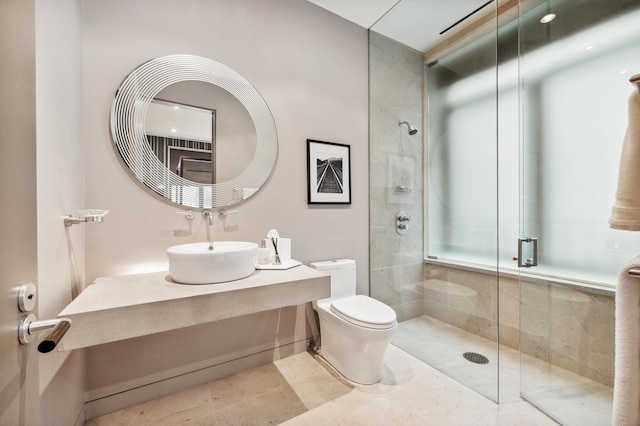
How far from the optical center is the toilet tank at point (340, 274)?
2061mm

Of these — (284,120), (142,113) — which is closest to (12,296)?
(142,113)

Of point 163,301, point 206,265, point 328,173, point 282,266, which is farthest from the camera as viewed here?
point 328,173

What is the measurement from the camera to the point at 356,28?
2.39 metres

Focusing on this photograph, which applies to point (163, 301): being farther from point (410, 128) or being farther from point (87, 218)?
point (410, 128)

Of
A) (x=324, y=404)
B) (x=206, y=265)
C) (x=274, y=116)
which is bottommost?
(x=324, y=404)

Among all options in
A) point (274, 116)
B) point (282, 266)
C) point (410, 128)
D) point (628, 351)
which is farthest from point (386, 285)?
point (274, 116)

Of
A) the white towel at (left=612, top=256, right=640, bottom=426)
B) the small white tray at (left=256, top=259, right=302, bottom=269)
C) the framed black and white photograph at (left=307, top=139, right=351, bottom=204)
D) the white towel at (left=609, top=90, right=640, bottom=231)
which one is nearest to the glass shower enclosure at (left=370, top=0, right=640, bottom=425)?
the framed black and white photograph at (left=307, top=139, right=351, bottom=204)

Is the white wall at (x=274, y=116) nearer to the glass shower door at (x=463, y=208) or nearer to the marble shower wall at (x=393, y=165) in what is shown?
the marble shower wall at (x=393, y=165)

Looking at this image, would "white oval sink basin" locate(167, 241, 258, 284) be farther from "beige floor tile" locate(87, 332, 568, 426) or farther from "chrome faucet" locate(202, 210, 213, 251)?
"beige floor tile" locate(87, 332, 568, 426)

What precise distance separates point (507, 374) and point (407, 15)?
9.27 ft

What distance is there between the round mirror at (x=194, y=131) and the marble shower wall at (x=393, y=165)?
1.04 meters

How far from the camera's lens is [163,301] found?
3.65ft

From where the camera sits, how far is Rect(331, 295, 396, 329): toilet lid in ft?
5.34

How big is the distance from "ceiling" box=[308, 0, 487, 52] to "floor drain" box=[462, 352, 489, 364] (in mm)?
2561
